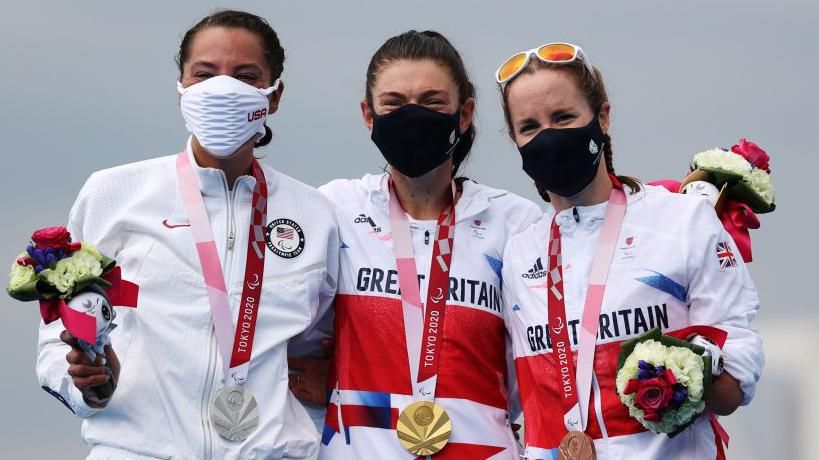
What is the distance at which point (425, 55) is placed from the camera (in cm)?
671

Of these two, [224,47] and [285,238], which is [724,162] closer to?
[285,238]

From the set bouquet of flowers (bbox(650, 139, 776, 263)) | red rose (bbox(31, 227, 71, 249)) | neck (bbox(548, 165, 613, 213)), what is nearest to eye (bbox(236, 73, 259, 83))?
red rose (bbox(31, 227, 71, 249))

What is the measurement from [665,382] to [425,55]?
2.15m

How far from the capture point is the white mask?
6145 mm

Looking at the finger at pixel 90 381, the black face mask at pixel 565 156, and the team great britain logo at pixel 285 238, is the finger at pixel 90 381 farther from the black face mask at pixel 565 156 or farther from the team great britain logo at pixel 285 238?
the black face mask at pixel 565 156

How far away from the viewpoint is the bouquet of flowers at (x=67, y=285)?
17.5ft

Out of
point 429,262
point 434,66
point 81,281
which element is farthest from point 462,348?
point 81,281

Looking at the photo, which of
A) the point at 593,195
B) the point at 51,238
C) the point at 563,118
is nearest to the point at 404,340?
the point at 593,195

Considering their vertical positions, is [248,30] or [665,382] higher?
[248,30]

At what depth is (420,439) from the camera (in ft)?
20.5

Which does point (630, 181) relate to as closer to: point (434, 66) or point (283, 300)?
point (434, 66)

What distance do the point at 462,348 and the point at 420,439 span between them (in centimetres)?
47

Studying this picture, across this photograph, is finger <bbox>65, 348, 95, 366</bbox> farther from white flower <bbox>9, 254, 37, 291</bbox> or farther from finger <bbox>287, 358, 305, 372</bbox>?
finger <bbox>287, 358, 305, 372</bbox>

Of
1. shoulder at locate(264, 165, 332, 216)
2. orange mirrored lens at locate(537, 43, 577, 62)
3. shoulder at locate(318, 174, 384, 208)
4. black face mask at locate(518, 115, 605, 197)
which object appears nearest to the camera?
black face mask at locate(518, 115, 605, 197)
